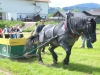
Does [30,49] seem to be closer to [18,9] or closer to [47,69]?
[47,69]

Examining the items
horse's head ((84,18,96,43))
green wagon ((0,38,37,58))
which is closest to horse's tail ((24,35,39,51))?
green wagon ((0,38,37,58))

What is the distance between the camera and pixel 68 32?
8445mm

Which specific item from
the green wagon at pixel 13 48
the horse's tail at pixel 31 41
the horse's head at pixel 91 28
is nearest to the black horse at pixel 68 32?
the horse's head at pixel 91 28

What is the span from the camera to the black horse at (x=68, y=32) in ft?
25.5

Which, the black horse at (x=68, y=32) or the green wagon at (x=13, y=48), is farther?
the green wagon at (x=13, y=48)

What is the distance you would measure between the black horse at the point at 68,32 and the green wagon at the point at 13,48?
4.00ft

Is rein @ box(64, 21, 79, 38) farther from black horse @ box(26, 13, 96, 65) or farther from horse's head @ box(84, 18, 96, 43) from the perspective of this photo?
horse's head @ box(84, 18, 96, 43)

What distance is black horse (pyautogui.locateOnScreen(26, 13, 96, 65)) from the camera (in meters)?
7.76

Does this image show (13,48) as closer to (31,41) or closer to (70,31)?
(31,41)

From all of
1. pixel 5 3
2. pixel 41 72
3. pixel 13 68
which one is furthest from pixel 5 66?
pixel 5 3

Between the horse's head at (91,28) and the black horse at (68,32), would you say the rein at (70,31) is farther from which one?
the horse's head at (91,28)

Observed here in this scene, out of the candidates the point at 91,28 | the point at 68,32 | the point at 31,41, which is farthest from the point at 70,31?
the point at 31,41

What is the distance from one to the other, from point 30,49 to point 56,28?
7.90 ft

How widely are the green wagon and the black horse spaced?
1.22m
